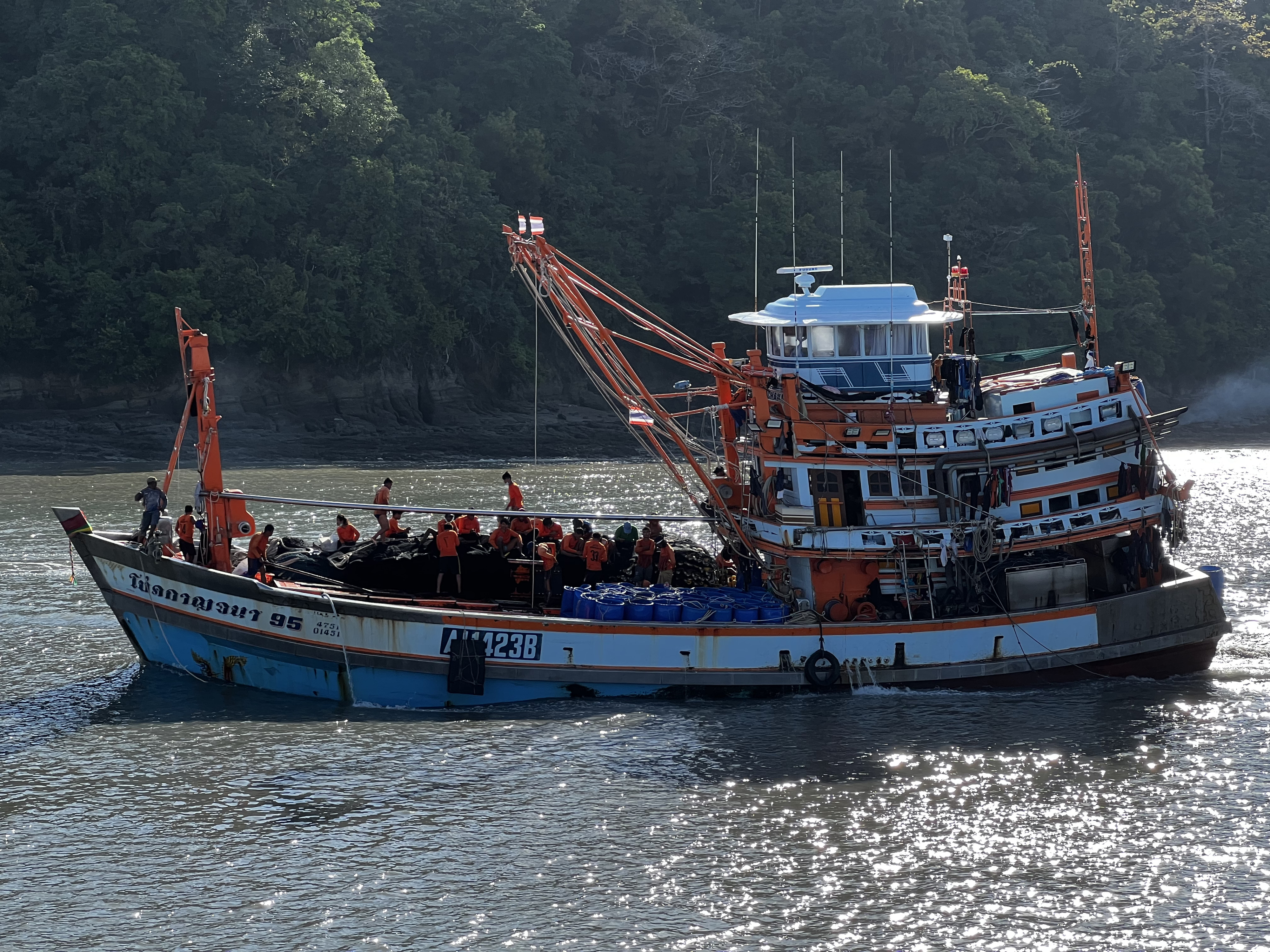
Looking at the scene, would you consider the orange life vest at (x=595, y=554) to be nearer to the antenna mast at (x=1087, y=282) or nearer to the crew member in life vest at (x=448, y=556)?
the crew member in life vest at (x=448, y=556)

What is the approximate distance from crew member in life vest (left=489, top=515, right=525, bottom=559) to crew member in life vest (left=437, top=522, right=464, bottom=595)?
2.33ft

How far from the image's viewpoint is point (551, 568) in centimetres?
2231

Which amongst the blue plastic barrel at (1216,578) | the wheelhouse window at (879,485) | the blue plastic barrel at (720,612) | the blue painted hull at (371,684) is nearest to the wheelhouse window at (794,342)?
the wheelhouse window at (879,485)

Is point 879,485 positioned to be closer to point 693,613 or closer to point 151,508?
point 693,613

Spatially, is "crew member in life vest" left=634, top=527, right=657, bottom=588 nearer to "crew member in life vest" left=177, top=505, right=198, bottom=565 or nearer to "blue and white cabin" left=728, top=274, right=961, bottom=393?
"blue and white cabin" left=728, top=274, right=961, bottom=393

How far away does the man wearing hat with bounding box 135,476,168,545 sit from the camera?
2144 centimetres

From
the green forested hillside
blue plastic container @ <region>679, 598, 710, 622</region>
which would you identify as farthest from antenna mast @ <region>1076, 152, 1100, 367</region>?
the green forested hillside

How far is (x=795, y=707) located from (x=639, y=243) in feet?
177

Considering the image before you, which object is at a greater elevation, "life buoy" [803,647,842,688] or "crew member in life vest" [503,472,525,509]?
"crew member in life vest" [503,472,525,509]

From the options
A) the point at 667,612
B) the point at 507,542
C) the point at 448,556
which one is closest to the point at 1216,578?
the point at 667,612

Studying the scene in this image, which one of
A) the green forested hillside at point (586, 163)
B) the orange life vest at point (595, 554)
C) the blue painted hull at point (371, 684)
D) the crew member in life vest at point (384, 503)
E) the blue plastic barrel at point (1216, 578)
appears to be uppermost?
the green forested hillside at point (586, 163)

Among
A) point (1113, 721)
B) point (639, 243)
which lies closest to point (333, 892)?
point (1113, 721)

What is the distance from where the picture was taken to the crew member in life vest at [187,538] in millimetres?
21953

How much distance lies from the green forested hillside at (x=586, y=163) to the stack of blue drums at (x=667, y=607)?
40727mm
